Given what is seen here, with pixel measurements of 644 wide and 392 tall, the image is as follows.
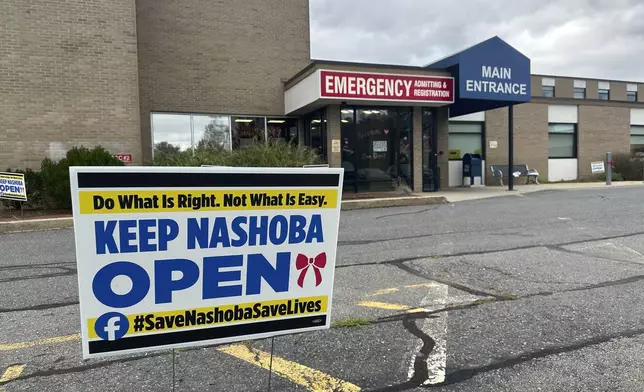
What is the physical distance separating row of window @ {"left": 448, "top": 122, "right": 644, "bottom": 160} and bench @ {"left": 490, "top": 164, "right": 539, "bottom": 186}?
1.10 meters

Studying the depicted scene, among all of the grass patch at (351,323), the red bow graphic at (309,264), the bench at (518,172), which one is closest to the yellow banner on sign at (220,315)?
the red bow graphic at (309,264)

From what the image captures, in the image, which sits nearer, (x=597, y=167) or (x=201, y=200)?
(x=201, y=200)

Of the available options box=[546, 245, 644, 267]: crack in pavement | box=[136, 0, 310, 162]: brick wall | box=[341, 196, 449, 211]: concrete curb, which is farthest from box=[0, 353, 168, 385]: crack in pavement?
box=[136, 0, 310, 162]: brick wall

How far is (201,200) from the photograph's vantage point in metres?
2.57

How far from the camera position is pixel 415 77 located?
15.3 m

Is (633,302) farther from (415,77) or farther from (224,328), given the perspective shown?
(415,77)

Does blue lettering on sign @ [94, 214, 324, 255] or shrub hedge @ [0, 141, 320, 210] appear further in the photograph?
shrub hedge @ [0, 141, 320, 210]

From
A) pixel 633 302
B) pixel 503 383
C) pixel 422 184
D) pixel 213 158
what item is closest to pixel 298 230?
pixel 503 383

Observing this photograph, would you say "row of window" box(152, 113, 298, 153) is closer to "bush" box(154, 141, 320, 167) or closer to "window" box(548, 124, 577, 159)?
"bush" box(154, 141, 320, 167)

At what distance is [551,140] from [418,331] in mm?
23416

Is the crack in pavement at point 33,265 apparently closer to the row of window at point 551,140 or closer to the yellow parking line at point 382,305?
the yellow parking line at point 382,305

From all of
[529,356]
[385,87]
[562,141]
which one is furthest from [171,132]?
[562,141]

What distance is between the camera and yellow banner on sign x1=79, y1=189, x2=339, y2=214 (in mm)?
2361

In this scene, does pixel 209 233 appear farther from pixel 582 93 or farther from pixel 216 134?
pixel 582 93
